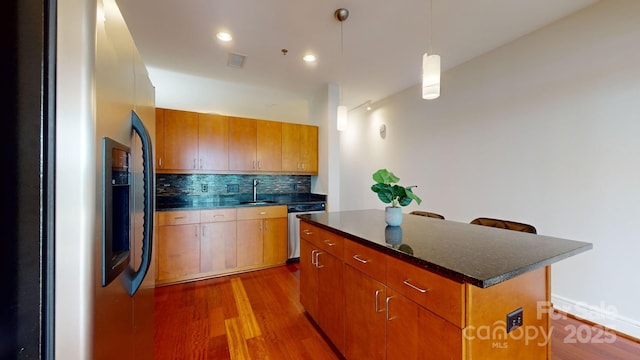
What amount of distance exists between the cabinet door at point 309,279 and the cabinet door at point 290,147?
1.87m

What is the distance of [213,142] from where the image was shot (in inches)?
136

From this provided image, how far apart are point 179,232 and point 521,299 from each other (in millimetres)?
3261

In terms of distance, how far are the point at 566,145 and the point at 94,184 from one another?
3276mm

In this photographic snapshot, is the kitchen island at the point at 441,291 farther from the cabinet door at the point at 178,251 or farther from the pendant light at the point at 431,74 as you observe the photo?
the cabinet door at the point at 178,251

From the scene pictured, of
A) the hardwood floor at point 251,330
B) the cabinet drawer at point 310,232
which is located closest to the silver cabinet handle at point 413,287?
the cabinet drawer at point 310,232

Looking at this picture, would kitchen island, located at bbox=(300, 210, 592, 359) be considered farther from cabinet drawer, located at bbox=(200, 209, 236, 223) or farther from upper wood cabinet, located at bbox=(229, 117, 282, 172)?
upper wood cabinet, located at bbox=(229, 117, 282, 172)

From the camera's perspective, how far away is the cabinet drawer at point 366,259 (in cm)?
130

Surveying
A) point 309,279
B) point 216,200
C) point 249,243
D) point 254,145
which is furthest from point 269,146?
point 309,279

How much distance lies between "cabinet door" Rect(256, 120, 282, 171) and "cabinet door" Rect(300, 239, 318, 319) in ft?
5.98

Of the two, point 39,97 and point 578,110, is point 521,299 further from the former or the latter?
point 578,110

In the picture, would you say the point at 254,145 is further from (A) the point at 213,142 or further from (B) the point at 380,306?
(B) the point at 380,306

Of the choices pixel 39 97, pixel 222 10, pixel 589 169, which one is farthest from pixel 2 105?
pixel 589 169

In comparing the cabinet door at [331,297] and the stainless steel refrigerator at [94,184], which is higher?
the stainless steel refrigerator at [94,184]

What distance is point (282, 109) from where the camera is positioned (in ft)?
15.3
